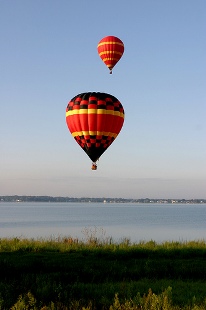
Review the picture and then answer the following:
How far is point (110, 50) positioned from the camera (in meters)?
40.4

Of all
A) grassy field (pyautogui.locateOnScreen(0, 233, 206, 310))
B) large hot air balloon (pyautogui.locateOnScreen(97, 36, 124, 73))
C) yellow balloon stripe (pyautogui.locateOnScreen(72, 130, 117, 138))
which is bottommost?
grassy field (pyautogui.locateOnScreen(0, 233, 206, 310))

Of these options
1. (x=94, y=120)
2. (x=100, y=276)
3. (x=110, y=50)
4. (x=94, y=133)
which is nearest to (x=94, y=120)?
(x=94, y=120)

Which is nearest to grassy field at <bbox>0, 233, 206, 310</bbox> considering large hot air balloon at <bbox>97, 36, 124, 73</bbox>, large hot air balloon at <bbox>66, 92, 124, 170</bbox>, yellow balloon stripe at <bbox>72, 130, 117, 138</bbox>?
large hot air balloon at <bbox>66, 92, 124, 170</bbox>

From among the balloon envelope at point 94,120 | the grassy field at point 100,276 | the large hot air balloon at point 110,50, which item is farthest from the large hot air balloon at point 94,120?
the large hot air balloon at point 110,50

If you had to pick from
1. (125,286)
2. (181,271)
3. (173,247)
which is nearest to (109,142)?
(173,247)

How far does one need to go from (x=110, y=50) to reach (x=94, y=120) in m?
14.6

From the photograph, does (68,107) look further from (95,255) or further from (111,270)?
(111,270)

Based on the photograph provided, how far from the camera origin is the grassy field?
1111 cm

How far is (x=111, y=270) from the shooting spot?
1634 centimetres

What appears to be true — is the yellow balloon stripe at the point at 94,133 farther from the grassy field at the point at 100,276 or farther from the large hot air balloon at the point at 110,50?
the large hot air balloon at the point at 110,50

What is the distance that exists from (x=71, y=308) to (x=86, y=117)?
18.4 meters

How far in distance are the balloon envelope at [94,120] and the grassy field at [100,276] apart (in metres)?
6.69

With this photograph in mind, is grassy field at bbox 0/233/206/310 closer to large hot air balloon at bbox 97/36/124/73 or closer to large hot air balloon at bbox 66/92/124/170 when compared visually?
large hot air balloon at bbox 66/92/124/170

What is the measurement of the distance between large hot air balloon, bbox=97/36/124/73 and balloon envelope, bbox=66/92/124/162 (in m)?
12.3
